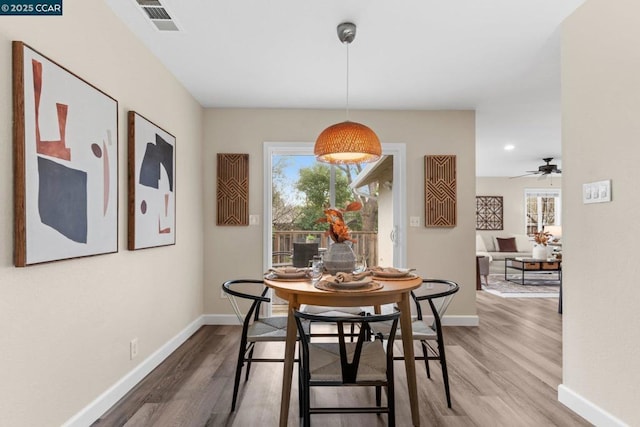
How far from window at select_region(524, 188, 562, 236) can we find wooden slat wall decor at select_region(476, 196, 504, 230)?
78cm

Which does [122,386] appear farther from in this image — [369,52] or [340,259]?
[369,52]

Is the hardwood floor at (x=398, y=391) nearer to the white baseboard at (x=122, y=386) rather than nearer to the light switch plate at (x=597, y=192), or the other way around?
the white baseboard at (x=122, y=386)

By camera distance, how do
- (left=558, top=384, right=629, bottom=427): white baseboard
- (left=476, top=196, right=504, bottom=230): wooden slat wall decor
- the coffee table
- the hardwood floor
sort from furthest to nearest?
(left=476, top=196, right=504, bottom=230): wooden slat wall decor < the coffee table < the hardwood floor < (left=558, top=384, right=629, bottom=427): white baseboard

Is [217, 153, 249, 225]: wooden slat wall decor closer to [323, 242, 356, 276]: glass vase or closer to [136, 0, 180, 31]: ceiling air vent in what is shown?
[136, 0, 180, 31]: ceiling air vent

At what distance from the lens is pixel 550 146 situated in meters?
6.22

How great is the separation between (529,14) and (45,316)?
3.09 metres

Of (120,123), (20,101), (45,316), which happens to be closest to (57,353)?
(45,316)

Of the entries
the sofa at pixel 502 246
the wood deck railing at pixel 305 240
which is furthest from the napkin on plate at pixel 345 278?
the sofa at pixel 502 246

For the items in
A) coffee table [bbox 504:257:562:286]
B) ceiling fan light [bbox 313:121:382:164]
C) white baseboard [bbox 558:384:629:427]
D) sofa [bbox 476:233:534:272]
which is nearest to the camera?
white baseboard [bbox 558:384:629:427]

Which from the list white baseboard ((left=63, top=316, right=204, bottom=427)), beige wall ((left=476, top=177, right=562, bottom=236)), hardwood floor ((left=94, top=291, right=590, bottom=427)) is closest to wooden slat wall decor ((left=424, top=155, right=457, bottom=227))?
hardwood floor ((left=94, top=291, right=590, bottom=427))

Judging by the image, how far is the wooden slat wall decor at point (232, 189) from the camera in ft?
13.5

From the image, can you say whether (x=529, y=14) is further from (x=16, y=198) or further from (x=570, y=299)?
(x=16, y=198)

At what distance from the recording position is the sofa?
845cm

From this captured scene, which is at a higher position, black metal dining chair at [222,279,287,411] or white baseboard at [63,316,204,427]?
black metal dining chair at [222,279,287,411]
